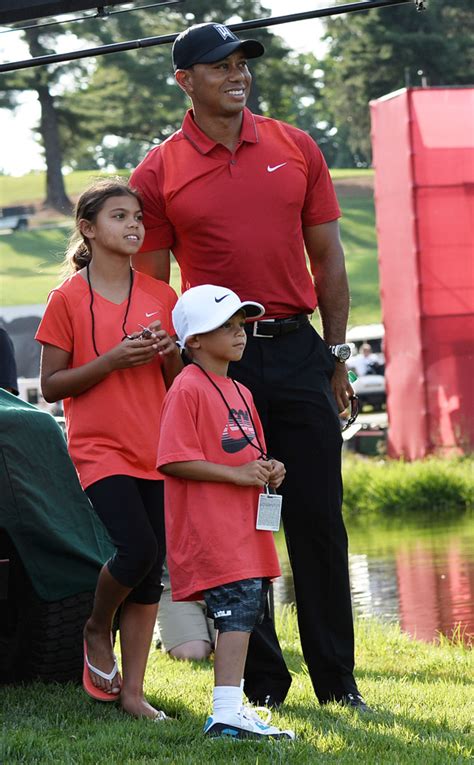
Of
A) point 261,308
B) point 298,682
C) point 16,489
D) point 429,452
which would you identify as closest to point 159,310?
point 261,308

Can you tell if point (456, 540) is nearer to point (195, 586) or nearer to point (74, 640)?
point (74, 640)

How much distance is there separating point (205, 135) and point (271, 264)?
0.50 metres

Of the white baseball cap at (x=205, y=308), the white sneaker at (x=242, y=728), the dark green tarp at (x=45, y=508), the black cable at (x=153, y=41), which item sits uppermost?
the black cable at (x=153, y=41)

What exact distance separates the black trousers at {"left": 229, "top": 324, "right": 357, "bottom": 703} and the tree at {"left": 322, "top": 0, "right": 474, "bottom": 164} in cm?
3618

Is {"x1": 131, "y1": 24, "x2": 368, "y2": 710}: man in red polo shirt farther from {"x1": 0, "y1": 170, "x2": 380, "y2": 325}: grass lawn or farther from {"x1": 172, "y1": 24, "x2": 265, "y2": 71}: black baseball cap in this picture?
{"x1": 0, "y1": 170, "x2": 380, "y2": 325}: grass lawn

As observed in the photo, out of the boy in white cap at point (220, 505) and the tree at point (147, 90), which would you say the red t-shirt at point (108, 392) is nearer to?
the boy in white cap at point (220, 505)

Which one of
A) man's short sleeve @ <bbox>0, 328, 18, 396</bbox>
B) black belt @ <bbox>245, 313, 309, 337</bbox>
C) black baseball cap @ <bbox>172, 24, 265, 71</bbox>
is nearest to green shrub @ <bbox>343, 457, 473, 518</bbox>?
man's short sleeve @ <bbox>0, 328, 18, 396</bbox>

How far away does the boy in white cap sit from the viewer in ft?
14.4

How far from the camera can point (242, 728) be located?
434 cm

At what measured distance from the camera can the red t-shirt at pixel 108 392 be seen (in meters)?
4.85

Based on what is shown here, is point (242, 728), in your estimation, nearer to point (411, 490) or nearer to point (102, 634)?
point (102, 634)

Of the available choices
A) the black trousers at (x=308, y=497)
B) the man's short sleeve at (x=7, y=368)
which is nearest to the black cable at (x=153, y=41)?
the man's short sleeve at (x=7, y=368)

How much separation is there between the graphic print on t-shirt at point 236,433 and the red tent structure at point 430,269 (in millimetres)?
15027

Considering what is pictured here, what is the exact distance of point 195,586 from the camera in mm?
4426
